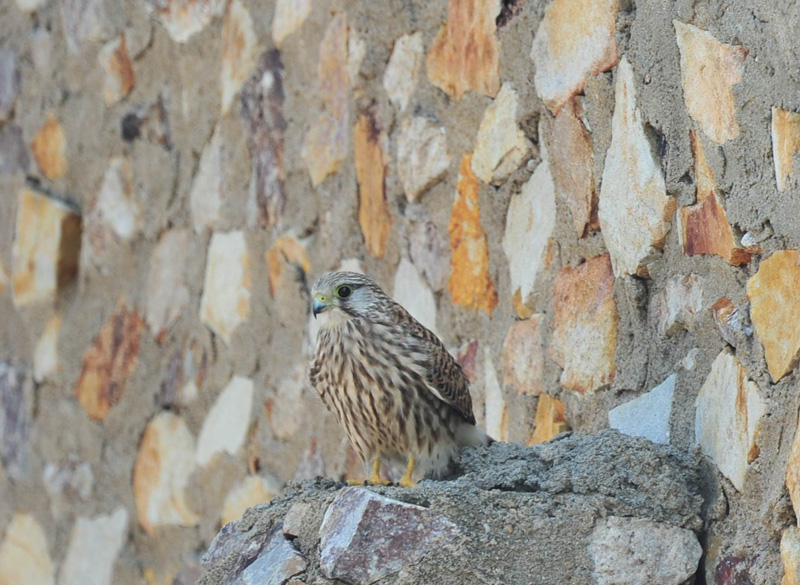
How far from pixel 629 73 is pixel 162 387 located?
8.34 ft

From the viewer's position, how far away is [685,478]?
7.41 feet

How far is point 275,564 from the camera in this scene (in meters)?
2.22

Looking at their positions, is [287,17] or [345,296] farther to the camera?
[287,17]

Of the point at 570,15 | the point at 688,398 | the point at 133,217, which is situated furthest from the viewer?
the point at 133,217

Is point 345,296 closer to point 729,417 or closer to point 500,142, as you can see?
point 500,142

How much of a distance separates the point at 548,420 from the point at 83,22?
292 cm

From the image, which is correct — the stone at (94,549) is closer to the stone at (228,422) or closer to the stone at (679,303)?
the stone at (228,422)

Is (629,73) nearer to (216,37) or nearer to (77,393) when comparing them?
(216,37)

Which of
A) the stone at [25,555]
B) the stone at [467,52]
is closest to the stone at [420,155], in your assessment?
the stone at [467,52]

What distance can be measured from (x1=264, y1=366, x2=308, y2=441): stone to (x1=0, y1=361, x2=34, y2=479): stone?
5.02ft

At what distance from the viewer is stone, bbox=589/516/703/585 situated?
2.18 m

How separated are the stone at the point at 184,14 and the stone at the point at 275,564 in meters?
2.57

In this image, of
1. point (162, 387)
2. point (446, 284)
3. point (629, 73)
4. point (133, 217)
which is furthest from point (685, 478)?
point (133, 217)

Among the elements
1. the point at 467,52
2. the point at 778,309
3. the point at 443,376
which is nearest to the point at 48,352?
the point at 467,52
